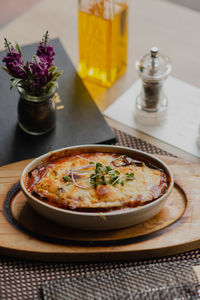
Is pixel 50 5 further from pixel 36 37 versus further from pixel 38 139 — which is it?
pixel 38 139

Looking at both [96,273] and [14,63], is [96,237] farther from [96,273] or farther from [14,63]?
[14,63]

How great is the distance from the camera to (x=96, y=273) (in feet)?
3.82

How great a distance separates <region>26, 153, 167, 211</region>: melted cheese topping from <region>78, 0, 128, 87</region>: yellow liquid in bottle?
60cm

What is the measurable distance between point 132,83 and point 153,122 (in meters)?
0.26

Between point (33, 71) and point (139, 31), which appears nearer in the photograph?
point (33, 71)

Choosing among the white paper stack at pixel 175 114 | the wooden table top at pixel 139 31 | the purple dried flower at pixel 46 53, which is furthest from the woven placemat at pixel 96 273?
the wooden table top at pixel 139 31

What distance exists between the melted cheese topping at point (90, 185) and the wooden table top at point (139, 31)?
0.58 m

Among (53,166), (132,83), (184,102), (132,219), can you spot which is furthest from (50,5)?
(132,219)

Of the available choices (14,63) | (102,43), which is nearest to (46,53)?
(14,63)

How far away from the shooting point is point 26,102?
1.49m

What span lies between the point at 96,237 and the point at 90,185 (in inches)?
5.6

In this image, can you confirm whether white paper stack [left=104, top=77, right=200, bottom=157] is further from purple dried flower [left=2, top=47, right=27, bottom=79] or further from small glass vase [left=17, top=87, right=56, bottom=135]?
purple dried flower [left=2, top=47, right=27, bottom=79]

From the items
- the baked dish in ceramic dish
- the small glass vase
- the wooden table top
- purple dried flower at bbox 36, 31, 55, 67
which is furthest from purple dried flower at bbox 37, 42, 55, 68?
the wooden table top

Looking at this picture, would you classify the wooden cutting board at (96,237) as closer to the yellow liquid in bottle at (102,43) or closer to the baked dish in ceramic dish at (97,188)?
the baked dish in ceramic dish at (97,188)
